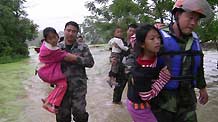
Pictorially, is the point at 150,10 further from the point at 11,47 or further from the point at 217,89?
the point at 11,47

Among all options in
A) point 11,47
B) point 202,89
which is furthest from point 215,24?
point 11,47

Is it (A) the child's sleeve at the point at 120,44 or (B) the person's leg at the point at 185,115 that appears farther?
(A) the child's sleeve at the point at 120,44

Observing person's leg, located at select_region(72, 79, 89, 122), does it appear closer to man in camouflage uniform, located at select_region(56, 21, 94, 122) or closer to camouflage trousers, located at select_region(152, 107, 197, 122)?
man in camouflage uniform, located at select_region(56, 21, 94, 122)

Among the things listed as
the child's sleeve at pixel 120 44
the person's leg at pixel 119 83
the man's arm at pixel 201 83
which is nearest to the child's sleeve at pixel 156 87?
the man's arm at pixel 201 83

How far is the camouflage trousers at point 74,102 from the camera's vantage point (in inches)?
199

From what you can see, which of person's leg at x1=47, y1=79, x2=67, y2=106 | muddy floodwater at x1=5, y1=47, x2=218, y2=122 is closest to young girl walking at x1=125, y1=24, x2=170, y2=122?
person's leg at x1=47, y1=79, x2=67, y2=106

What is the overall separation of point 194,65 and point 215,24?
5.56 meters

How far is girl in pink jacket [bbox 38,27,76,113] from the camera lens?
474 centimetres

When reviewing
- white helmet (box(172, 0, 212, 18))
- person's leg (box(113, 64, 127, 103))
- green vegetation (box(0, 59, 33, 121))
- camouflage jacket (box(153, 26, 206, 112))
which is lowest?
green vegetation (box(0, 59, 33, 121))

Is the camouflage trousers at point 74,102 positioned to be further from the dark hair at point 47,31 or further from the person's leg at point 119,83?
the person's leg at point 119,83

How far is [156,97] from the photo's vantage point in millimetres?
3289

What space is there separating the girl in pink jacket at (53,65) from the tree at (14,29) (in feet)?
95.6

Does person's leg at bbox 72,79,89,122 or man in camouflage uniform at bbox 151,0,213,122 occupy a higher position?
man in camouflage uniform at bbox 151,0,213,122

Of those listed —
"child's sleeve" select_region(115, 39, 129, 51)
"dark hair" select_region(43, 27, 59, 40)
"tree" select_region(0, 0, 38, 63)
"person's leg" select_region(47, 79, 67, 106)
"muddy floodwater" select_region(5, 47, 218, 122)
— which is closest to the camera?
"dark hair" select_region(43, 27, 59, 40)
